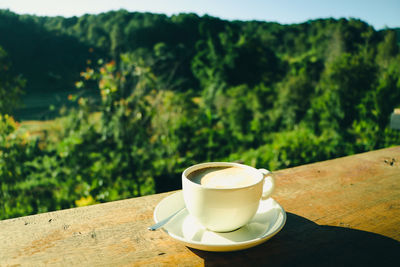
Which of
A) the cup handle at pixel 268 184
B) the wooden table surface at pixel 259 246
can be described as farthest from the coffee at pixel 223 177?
the wooden table surface at pixel 259 246

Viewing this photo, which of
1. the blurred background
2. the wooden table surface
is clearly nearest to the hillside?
the blurred background

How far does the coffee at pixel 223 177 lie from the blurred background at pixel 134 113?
2223 millimetres

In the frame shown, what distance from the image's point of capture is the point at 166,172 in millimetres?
3674

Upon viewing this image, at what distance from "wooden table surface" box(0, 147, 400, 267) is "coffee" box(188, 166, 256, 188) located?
139 millimetres

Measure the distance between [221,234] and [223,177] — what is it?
0.13 m

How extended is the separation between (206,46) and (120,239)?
1668 centimetres

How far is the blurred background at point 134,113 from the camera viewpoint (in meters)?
2.95

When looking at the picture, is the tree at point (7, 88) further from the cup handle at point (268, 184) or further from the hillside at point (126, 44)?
the cup handle at point (268, 184)

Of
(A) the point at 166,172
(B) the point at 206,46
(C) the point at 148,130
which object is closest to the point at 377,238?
(C) the point at 148,130

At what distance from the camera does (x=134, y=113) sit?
3043mm

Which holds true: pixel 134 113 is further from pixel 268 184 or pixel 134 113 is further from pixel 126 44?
pixel 126 44

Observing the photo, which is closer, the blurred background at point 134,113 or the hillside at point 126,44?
the blurred background at point 134,113

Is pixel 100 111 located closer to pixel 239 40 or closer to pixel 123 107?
pixel 123 107

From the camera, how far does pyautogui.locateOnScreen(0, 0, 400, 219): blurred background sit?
295cm
